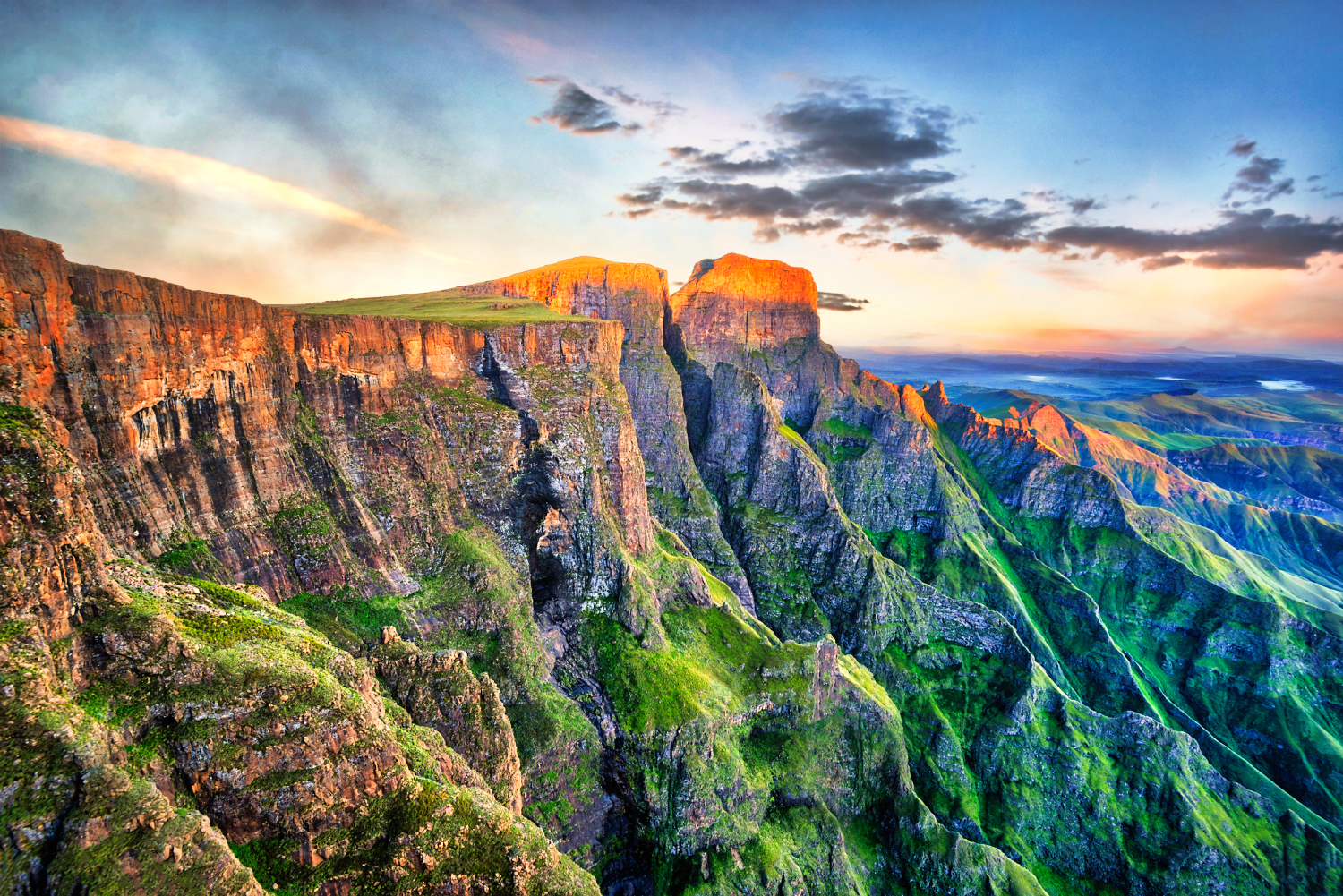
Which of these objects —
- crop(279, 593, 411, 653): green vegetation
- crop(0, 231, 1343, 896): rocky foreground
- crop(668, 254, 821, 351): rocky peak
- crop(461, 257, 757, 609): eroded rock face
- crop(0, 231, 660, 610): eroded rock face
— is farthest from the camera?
crop(668, 254, 821, 351): rocky peak

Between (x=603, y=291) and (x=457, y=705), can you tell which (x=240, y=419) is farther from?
(x=603, y=291)

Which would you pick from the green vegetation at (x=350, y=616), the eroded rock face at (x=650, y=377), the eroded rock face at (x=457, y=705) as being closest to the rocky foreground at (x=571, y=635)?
the eroded rock face at (x=457, y=705)

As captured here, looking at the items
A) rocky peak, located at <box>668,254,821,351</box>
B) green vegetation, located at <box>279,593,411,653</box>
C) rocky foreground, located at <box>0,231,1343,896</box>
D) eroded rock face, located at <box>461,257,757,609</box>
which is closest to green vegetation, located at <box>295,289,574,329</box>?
rocky foreground, located at <box>0,231,1343,896</box>

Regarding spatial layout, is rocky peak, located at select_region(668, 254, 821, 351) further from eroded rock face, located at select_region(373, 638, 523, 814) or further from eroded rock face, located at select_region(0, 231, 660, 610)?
eroded rock face, located at select_region(373, 638, 523, 814)

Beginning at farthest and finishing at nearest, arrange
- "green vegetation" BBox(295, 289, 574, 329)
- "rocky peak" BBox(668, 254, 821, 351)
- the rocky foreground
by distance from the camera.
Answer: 1. "rocky peak" BBox(668, 254, 821, 351)
2. "green vegetation" BBox(295, 289, 574, 329)
3. the rocky foreground

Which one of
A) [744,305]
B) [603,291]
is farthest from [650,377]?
[744,305]

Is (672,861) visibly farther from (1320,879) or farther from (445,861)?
(1320,879)
